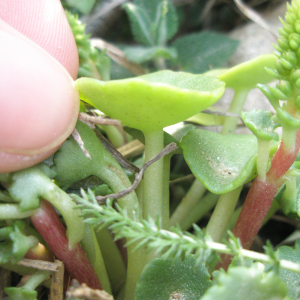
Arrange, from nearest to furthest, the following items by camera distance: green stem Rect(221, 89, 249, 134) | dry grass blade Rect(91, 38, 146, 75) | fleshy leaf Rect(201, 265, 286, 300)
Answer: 1. fleshy leaf Rect(201, 265, 286, 300)
2. green stem Rect(221, 89, 249, 134)
3. dry grass blade Rect(91, 38, 146, 75)

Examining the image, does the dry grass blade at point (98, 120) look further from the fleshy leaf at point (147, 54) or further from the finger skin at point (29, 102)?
the fleshy leaf at point (147, 54)

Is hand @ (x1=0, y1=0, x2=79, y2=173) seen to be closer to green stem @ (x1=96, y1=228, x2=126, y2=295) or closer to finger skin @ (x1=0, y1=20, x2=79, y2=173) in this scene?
finger skin @ (x1=0, y1=20, x2=79, y2=173)

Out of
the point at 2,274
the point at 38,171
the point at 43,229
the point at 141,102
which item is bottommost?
the point at 2,274

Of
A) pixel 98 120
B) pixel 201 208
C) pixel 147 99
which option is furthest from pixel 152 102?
pixel 201 208

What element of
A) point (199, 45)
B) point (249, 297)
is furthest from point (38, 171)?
point (199, 45)

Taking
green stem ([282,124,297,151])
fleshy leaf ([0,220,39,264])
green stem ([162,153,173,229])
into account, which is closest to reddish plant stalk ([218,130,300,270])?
green stem ([282,124,297,151])

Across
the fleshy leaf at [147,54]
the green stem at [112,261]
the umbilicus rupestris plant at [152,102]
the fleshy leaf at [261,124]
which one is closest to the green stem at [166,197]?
the umbilicus rupestris plant at [152,102]

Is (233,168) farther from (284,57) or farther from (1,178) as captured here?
(1,178)
